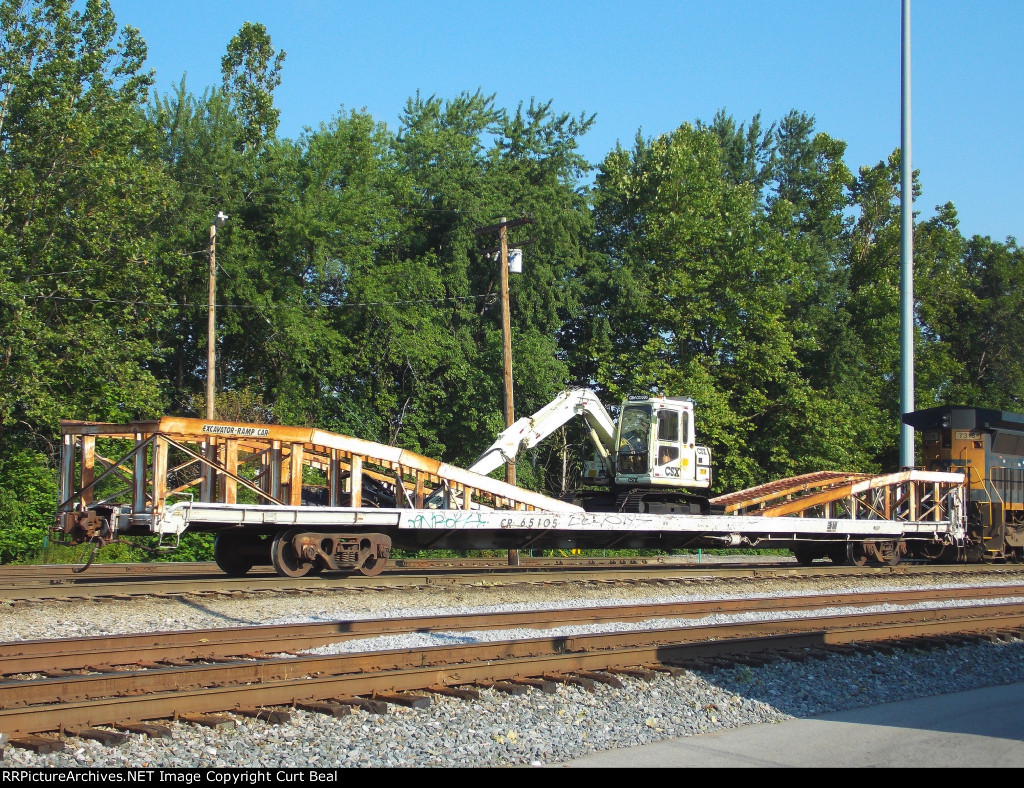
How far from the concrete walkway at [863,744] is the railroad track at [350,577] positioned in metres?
8.62

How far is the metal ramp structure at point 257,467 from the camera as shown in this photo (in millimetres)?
14836

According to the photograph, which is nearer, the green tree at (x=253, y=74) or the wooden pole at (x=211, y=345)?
the wooden pole at (x=211, y=345)

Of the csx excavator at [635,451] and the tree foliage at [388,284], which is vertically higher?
the tree foliage at [388,284]

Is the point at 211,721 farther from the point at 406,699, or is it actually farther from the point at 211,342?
the point at 211,342

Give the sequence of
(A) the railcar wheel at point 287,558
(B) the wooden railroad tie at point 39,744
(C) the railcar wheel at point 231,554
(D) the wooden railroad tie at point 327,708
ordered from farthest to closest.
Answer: (C) the railcar wheel at point 231,554
(A) the railcar wheel at point 287,558
(D) the wooden railroad tie at point 327,708
(B) the wooden railroad tie at point 39,744

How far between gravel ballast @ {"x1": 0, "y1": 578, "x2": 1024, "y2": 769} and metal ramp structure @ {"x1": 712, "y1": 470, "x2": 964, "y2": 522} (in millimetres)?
10721

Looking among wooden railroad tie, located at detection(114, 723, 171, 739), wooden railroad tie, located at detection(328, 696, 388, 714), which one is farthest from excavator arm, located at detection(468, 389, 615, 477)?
wooden railroad tie, located at detection(114, 723, 171, 739)

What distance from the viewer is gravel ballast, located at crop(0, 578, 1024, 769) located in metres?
6.48

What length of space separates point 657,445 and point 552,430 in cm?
233

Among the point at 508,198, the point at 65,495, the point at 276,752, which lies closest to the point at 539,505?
the point at 65,495

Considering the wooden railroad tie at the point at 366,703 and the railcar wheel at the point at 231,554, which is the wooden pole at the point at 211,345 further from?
the wooden railroad tie at the point at 366,703

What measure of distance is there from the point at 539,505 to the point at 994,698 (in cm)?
1063

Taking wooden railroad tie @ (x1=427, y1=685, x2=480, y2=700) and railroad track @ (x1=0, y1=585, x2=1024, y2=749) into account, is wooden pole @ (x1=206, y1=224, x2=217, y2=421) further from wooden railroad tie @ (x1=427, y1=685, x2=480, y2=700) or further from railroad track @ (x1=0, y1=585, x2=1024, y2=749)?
wooden railroad tie @ (x1=427, y1=685, x2=480, y2=700)

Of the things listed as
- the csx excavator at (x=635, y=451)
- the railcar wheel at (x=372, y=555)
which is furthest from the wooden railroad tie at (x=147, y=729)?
the csx excavator at (x=635, y=451)
